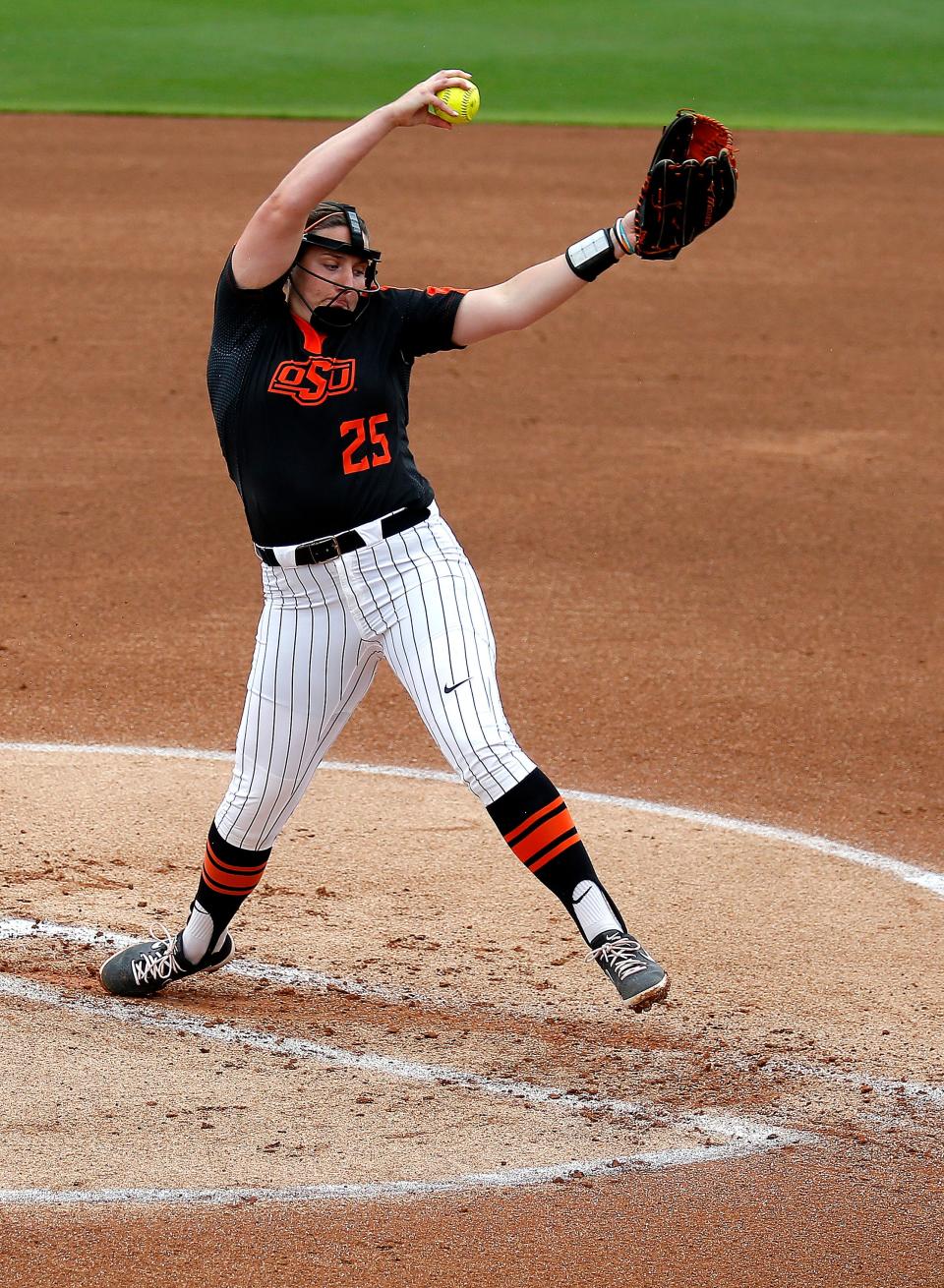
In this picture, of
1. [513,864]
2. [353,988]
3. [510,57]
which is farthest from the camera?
[510,57]

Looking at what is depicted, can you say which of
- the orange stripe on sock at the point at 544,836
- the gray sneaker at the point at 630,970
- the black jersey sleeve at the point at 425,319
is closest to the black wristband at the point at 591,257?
the black jersey sleeve at the point at 425,319

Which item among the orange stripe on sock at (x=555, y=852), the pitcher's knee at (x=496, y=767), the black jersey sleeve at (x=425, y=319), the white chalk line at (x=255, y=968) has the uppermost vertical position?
the black jersey sleeve at (x=425, y=319)

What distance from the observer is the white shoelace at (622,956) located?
3.51m

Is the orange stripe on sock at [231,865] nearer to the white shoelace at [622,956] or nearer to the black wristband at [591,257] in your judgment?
the white shoelace at [622,956]

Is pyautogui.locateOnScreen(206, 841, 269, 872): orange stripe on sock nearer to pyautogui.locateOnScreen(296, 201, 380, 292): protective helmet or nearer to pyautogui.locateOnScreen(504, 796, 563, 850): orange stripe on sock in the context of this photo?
pyautogui.locateOnScreen(504, 796, 563, 850): orange stripe on sock

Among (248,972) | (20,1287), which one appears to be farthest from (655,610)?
(20,1287)

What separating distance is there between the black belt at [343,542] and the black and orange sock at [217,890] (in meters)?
0.66

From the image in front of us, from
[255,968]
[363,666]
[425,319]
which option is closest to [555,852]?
[363,666]

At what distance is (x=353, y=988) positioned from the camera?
4.19 m

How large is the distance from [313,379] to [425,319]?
287 mm

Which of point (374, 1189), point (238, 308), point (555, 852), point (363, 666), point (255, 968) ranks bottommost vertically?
point (255, 968)

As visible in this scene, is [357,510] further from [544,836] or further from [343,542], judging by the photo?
[544,836]

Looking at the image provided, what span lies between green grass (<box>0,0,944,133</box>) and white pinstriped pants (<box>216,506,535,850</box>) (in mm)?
15824

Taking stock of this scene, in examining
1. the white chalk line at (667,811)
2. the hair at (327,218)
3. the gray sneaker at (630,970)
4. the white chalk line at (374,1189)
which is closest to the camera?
the white chalk line at (374,1189)
